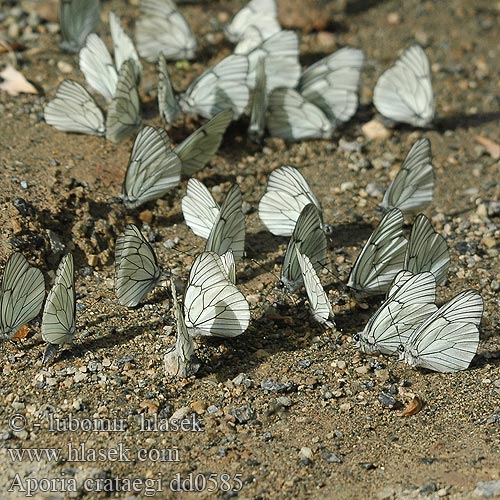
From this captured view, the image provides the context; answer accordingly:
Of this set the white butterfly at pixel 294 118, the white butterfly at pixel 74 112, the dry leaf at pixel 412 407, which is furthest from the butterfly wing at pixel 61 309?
the white butterfly at pixel 294 118

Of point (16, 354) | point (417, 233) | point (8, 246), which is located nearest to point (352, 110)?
point (417, 233)

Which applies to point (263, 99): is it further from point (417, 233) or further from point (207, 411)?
point (207, 411)

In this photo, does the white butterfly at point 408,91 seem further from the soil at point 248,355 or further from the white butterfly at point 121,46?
the white butterfly at point 121,46

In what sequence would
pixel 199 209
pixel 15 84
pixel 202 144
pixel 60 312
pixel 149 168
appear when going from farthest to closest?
pixel 15 84
pixel 202 144
pixel 149 168
pixel 199 209
pixel 60 312

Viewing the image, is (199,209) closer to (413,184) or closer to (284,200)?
(284,200)

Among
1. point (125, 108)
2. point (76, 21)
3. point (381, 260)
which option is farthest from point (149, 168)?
point (76, 21)

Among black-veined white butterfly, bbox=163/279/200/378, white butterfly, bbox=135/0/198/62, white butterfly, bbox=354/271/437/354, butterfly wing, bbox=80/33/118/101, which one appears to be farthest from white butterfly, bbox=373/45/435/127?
black-veined white butterfly, bbox=163/279/200/378
